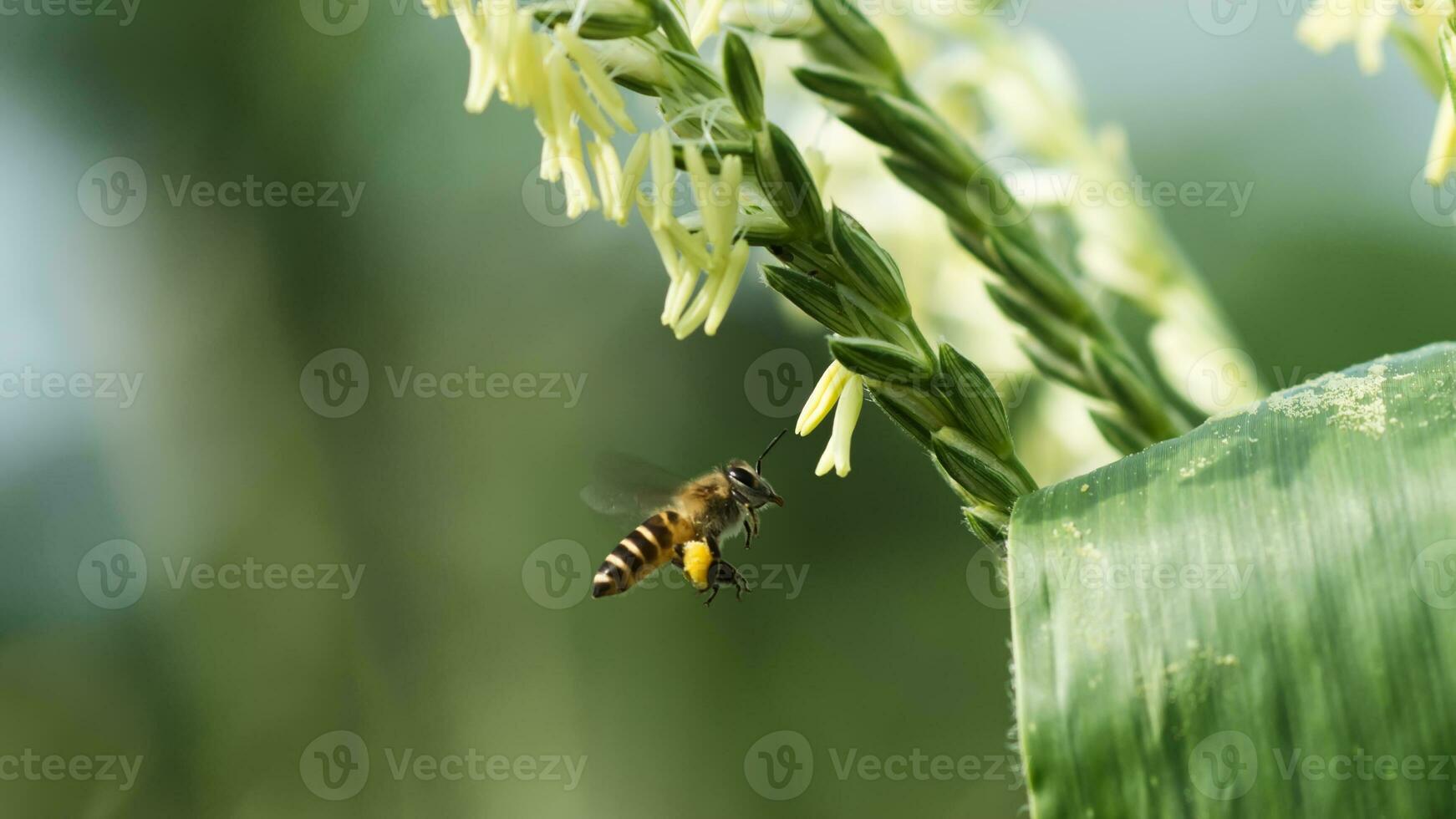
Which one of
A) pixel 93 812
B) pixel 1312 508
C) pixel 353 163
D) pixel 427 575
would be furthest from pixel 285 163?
pixel 1312 508

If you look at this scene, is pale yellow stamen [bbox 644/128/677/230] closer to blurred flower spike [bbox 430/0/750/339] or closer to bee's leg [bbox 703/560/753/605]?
blurred flower spike [bbox 430/0/750/339]

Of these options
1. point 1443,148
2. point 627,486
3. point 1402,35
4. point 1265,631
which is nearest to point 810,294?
point 1265,631

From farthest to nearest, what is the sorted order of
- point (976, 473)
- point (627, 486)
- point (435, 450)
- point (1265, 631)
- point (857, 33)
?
point (435, 450) < point (627, 486) < point (857, 33) < point (976, 473) < point (1265, 631)

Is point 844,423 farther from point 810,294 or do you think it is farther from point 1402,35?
point 1402,35

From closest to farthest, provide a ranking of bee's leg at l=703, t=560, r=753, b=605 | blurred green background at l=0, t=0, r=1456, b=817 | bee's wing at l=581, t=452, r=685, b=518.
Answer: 1. bee's wing at l=581, t=452, r=685, b=518
2. bee's leg at l=703, t=560, r=753, b=605
3. blurred green background at l=0, t=0, r=1456, b=817

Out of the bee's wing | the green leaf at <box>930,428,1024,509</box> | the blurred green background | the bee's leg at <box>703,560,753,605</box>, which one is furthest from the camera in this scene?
the blurred green background

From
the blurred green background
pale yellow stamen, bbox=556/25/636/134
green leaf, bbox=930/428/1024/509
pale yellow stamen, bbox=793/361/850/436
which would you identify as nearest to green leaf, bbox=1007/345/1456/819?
green leaf, bbox=930/428/1024/509

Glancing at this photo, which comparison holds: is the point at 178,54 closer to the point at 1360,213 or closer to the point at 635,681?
the point at 635,681
